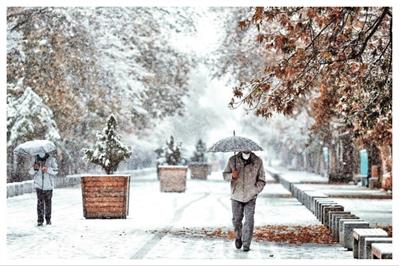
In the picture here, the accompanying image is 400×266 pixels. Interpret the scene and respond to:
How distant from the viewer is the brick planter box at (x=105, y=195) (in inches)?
737

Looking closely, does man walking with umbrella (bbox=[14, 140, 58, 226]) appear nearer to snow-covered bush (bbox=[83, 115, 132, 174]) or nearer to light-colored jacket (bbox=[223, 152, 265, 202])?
snow-covered bush (bbox=[83, 115, 132, 174])

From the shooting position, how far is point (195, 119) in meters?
69.8

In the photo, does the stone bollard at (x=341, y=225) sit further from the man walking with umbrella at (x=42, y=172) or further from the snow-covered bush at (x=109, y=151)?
the snow-covered bush at (x=109, y=151)

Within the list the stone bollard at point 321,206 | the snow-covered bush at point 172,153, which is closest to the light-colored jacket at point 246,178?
the stone bollard at point 321,206

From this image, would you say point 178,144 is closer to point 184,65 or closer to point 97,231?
point 184,65

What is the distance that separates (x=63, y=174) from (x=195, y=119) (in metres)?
33.0

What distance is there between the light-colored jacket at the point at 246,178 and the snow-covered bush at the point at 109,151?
20.1 feet

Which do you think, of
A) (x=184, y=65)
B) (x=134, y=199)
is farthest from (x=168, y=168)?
(x=184, y=65)

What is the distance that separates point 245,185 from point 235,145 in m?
0.59

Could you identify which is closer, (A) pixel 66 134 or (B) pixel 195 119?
(A) pixel 66 134

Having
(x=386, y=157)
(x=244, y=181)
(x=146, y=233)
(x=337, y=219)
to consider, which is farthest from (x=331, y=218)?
(x=386, y=157)

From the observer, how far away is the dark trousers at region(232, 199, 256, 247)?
13164mm

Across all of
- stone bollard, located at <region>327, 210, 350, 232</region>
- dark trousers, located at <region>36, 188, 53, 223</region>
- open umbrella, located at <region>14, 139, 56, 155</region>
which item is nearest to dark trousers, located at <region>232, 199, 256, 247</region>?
stone bollard, located at <region>327, 210, 350, 232</region>

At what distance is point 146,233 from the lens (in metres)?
16.2
